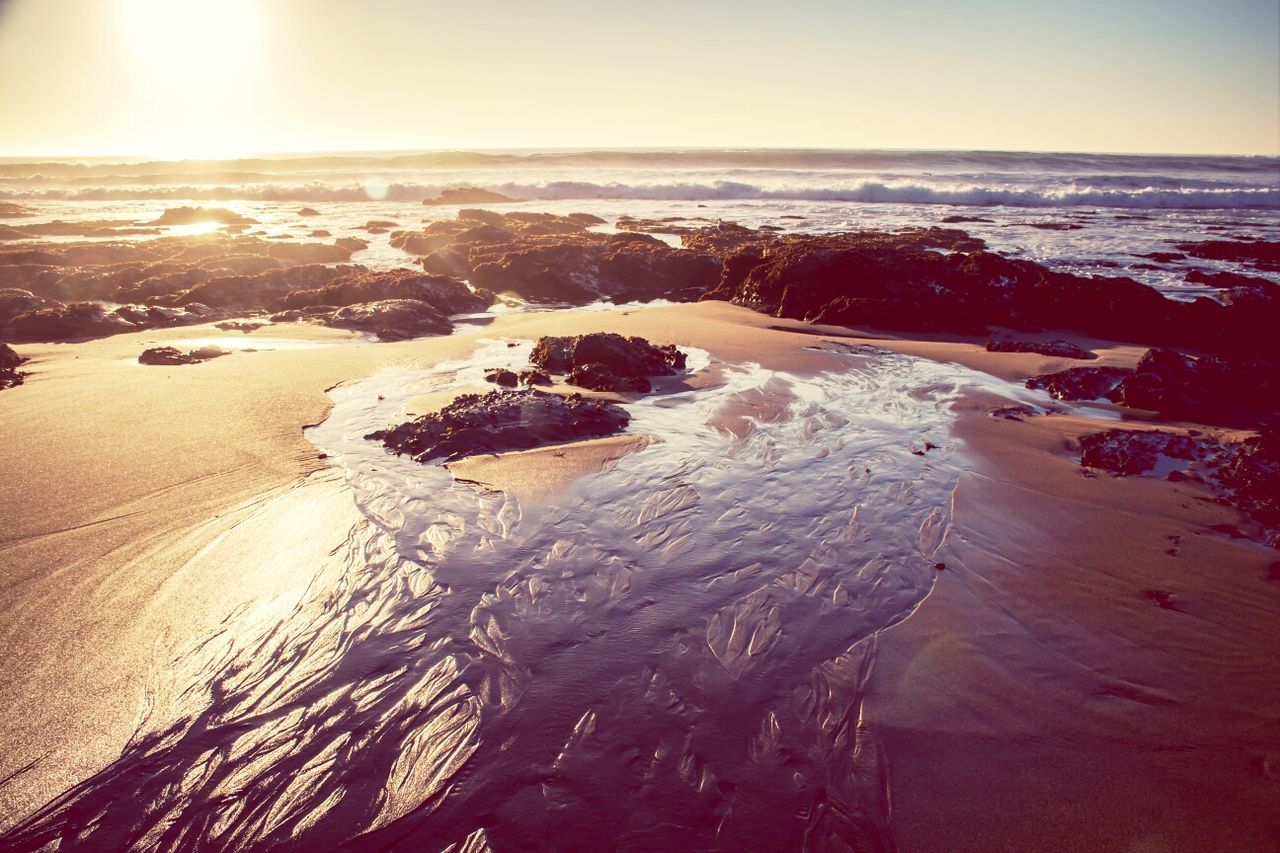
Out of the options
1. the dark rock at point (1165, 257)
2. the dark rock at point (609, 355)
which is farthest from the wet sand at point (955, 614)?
the dark rock at point (1165, 257)

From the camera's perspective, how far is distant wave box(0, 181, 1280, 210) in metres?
34.5

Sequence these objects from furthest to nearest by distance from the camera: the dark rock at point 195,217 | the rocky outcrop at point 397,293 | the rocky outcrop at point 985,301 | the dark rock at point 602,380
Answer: the dark rock at point 195,217 < the rocky outcrop at point 397,293 < the rocky outcrop at point 985,301 < the dark rock at point 602,380

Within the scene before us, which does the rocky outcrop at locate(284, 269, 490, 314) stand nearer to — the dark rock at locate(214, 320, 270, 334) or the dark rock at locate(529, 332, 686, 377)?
the dark rock at locate(214, 320, 270, 334)

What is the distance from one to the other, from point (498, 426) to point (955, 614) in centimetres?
384

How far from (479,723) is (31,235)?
29.6 metres

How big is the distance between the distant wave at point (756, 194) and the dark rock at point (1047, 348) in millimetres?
29804

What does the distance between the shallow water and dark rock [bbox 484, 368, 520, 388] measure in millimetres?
2142

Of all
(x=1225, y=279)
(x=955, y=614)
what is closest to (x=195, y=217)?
(x=955, y=614)

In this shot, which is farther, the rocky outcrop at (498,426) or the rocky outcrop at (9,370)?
the rocky outcrop at (9,370)

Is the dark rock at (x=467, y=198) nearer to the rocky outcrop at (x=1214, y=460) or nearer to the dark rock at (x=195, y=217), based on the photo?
the dark rock at (x=195, y=217)

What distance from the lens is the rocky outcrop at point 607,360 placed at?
7324 mm

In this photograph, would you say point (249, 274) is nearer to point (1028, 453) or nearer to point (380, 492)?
point (380, 492)

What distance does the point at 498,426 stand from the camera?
225 inches

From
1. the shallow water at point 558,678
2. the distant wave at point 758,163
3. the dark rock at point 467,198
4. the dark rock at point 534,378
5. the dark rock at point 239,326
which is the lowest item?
the shallow water at point 558,678
